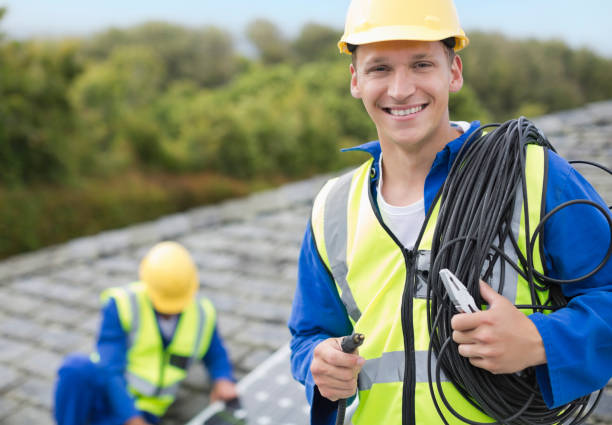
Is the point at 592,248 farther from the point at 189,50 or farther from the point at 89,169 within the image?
the point at 189,50

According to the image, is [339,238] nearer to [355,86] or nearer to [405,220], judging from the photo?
[405,220]

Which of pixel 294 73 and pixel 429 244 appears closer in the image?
pixel 429 244

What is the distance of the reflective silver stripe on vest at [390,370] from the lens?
1.43 metres

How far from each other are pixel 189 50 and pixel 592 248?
30587mm

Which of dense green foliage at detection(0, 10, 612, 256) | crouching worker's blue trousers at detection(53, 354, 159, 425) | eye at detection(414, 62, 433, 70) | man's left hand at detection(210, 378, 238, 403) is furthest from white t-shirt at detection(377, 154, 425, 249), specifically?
dense green foliage at detection(0, 10, 612, 256)

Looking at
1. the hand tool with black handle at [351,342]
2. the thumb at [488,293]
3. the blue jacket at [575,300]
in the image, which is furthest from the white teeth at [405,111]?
the hand tool with black handle at [351,342]

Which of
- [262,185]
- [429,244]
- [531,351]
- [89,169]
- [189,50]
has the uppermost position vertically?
[189,50]

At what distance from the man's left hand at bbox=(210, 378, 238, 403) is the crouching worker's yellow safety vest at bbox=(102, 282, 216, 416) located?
26 cm

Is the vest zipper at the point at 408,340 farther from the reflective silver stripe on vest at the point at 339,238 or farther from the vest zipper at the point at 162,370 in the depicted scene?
the vest zipper at the point at 162,370

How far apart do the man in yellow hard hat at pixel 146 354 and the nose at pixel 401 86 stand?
2508mm

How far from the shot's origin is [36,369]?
173 inches

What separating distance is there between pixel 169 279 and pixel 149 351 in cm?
51

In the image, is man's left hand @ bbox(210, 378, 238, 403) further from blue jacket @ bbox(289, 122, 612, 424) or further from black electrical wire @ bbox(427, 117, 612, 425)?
blue jacket @ bbox(289, 122, 612, 424)

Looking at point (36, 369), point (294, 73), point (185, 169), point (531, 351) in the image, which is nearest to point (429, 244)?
point (531, 351)
